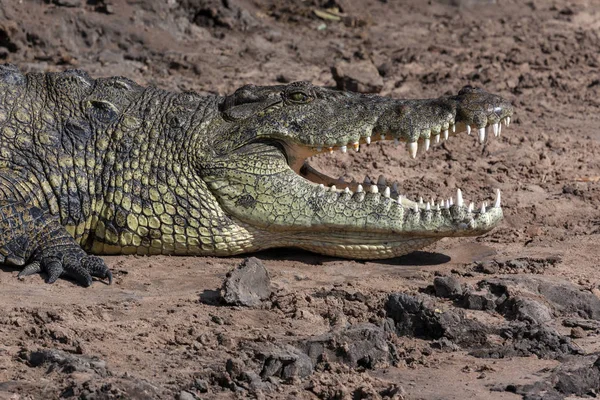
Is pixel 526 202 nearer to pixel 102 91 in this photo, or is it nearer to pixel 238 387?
pixel 102 91

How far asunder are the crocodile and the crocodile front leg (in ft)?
0.16

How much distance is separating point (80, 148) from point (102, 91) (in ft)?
1.38

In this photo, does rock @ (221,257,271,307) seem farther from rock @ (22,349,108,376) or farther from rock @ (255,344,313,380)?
rock @ (22,349,108,376)

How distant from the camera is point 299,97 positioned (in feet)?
22.4

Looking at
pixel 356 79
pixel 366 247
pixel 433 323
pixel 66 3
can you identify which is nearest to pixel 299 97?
pixel 366 247

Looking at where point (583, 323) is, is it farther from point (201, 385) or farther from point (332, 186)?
point (201, 385)

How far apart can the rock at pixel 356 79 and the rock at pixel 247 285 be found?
13.8 feet

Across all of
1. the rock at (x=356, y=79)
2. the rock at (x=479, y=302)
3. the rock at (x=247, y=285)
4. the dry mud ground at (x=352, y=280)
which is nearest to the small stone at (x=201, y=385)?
the dry mud ground at (x=352, y=280)

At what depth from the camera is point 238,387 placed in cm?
470

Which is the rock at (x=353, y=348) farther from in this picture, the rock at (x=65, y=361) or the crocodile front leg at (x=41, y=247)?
the crocodile front leg at (x=41, y=247)

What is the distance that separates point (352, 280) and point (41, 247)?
178cm

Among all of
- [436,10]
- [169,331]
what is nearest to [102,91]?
[169,331]

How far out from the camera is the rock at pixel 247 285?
572cm

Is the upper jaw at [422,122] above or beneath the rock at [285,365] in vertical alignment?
above
